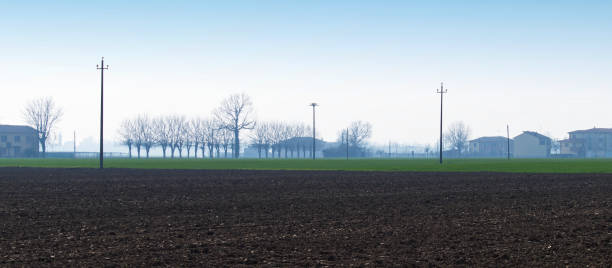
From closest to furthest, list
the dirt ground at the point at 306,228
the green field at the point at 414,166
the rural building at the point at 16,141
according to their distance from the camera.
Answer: the dirt ground at the point at 306,228, the green field at the point at 414,166, the rural building at the point at 16,141

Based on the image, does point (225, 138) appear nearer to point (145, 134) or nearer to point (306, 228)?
point (145, 134)

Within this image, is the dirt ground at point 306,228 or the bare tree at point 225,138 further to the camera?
the bare tree at point 225,138

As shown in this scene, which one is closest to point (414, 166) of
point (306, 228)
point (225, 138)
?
point (306, 228)

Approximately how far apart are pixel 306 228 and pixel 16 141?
511ft

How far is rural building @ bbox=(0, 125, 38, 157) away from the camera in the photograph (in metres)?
154

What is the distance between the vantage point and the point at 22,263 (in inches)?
438

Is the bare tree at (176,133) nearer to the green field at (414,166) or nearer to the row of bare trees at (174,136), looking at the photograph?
the row of bare trees at (174,136)

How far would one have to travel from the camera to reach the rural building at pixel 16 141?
15425 centimetres

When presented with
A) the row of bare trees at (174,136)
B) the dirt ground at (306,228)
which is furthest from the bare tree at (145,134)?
the dirt ground at (306,228)

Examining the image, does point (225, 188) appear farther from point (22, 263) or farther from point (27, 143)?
point (27, 143)

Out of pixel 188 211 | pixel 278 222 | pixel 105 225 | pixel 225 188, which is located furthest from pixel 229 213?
pixel 225 188

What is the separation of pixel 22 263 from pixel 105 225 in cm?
491

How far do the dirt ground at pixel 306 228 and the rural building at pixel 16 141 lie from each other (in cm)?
13776

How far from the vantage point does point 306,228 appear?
50.9 ft
